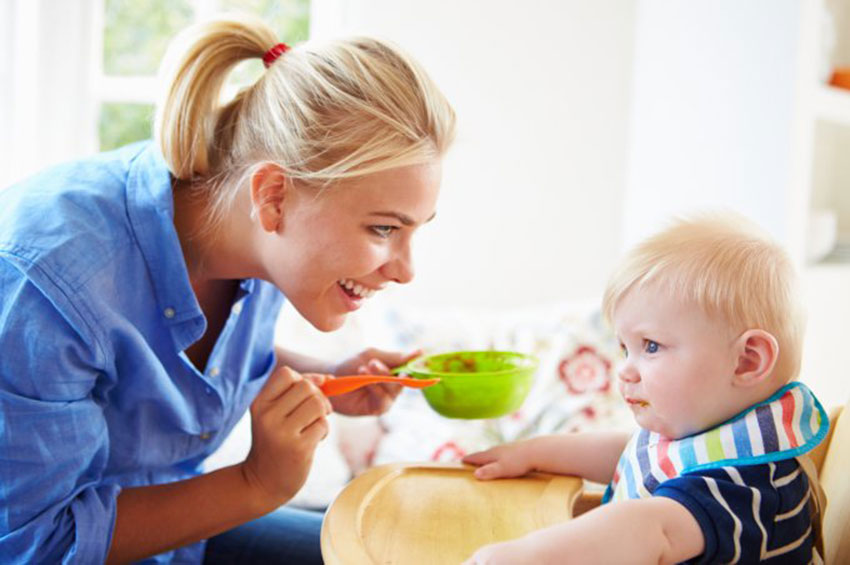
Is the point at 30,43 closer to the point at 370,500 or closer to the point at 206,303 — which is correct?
the point at 206,303

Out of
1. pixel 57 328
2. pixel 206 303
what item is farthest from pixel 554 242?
pixel 57 328

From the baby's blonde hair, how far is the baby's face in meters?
0.02

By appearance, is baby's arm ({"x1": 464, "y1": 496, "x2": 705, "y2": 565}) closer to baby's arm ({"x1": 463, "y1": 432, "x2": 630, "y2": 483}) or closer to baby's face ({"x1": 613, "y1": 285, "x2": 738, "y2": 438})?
baby's face ({"x1": 613, "y1": 285, "x2": 738, "y2": 438})

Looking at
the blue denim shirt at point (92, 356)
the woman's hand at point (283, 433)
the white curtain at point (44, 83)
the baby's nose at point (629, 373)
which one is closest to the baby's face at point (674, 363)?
the baby's nose at point (629, 373)

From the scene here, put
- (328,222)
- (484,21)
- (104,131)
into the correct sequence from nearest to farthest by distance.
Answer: (328,222) → (484,21) → (104,131)

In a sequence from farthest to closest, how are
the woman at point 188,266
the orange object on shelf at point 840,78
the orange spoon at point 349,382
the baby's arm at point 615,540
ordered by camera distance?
the orange object on shelf at point 840,78 → the orange spoon at point 349,382 → the woman at point 188,266 → the baby's arm at point 615,540

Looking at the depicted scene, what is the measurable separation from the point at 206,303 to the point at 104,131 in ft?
5.78

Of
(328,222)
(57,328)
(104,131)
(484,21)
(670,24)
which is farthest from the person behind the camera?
(104,131)

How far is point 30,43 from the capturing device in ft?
8.40

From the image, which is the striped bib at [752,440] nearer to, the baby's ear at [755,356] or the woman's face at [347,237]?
the baby's ear at [755,356]

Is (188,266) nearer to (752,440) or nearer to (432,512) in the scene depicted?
(432,512)

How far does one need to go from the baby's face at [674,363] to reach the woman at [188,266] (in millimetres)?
361

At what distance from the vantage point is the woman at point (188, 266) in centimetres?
100

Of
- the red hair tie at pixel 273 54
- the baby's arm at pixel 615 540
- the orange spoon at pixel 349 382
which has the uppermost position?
the red hair tie at pixel 273 54
